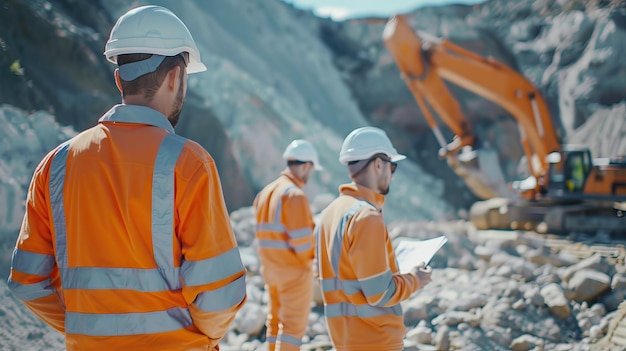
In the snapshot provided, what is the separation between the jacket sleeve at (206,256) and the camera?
148 centimetres

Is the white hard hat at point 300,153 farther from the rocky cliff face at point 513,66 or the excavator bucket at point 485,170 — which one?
the rocky cliff face at point 513,66

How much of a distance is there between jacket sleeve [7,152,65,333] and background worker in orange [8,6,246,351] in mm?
58

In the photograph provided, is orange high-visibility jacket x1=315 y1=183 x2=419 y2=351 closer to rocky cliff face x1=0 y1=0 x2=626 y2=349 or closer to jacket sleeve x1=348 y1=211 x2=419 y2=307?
jacket sleeve x1=348 y1=211 x2=419 y2=307

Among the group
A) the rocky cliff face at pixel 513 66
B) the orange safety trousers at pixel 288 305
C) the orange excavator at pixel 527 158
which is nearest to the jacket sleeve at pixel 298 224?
the orange safety trousers at pixel 288 305

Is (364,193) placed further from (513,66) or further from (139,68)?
(513,66)

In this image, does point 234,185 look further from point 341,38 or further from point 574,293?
point 341,38

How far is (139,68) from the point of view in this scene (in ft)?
5.20

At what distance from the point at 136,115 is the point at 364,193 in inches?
51.1

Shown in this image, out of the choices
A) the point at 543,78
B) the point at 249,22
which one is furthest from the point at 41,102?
the point at 543,78

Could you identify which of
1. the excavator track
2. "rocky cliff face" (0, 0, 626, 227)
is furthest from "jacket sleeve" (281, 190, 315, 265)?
the excavator track

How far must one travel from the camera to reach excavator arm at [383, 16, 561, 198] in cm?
882

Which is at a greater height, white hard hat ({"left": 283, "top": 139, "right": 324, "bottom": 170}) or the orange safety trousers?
white hard hat ({"left": 283, "top": 139, "right": 324, "bottom": 170})

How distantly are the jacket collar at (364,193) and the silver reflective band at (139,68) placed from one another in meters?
1.23

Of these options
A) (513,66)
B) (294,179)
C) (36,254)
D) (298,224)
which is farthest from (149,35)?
(513,66)
